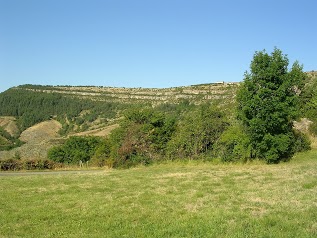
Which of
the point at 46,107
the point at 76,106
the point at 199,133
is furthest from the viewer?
the point at 46,107

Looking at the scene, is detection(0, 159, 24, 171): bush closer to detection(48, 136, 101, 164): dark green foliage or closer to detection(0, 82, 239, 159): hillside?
detection(48, 136, 101, 164): dark green foliage

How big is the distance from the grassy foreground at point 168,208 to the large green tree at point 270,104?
838 centimetres

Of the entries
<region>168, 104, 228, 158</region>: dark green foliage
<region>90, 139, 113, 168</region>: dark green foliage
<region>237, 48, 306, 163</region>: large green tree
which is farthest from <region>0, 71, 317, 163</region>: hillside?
<region>237, 48, 306, 163</region>: large green tree

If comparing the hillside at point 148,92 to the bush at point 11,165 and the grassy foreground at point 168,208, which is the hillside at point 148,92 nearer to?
the bush at point 11,165

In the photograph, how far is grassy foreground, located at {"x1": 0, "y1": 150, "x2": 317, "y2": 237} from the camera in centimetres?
823

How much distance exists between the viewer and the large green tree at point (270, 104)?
78.4 feet

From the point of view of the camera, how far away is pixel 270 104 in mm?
23875

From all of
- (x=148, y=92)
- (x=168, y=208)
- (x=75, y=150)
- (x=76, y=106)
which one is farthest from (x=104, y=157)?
(x=76, y=106)

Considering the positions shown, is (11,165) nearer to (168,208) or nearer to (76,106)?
(168,208)

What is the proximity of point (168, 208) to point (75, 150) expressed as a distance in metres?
35.3

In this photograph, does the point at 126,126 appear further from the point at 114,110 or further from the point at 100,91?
the point at 100,91

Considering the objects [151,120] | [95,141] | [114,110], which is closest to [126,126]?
[151,120]

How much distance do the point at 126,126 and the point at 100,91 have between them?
383 ft

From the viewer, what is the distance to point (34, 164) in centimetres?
3128
